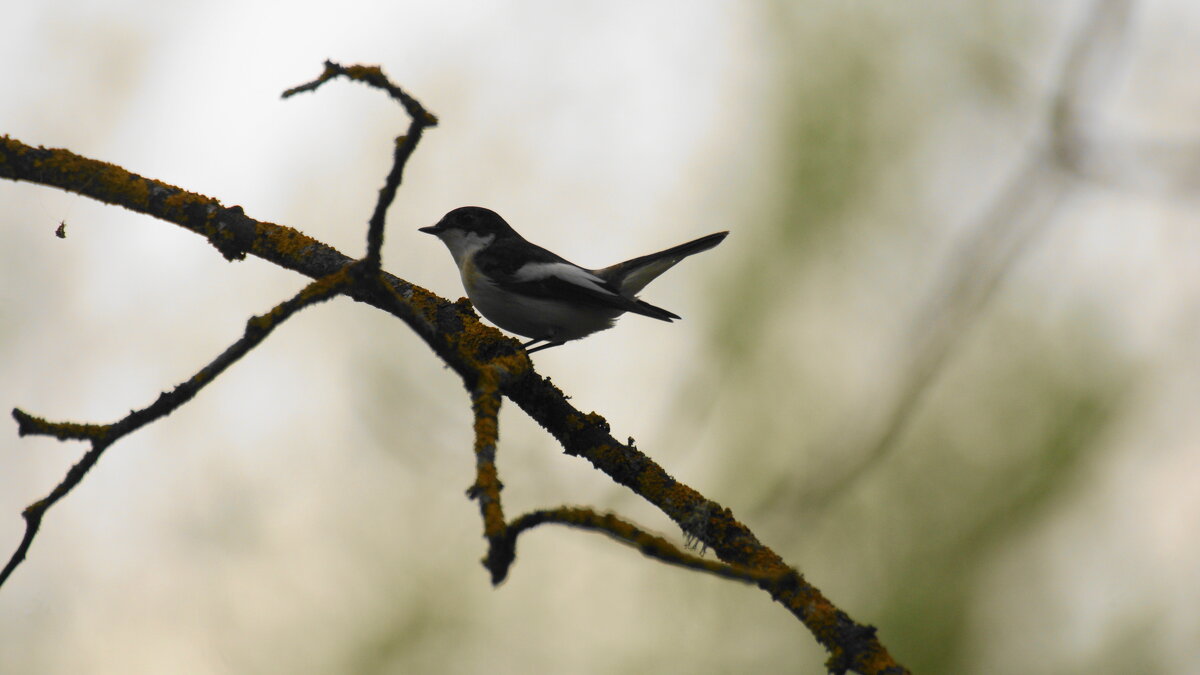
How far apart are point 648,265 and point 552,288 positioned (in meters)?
0.69

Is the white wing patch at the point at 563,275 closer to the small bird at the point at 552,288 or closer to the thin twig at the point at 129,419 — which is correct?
the small bird at the point at 552,288

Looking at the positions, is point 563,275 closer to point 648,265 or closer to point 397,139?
point 648,265

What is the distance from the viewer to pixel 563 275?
5.43 meters

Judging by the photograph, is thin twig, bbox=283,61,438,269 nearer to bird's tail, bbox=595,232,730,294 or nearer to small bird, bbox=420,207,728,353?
small bird, bbox=420,207,728,353

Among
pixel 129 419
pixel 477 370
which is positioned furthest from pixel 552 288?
pixel 129 419

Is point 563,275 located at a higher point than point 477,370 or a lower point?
higher

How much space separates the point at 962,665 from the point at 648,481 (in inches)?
104

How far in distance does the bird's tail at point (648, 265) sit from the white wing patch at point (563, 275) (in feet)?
0.65

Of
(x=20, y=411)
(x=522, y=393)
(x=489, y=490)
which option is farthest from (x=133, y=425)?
(x=522, y=393)

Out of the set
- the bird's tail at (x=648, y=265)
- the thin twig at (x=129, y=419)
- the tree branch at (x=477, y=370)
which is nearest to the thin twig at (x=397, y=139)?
the tree branch at (x=477, y=370)

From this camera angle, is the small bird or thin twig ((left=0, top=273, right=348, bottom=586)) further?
the small bird

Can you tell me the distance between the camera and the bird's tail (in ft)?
18.7

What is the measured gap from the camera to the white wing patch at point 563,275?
17.4 feet

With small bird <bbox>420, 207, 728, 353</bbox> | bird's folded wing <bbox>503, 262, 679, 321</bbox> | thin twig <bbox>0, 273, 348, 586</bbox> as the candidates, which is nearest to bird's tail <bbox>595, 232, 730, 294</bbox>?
small bird <bbox>420, 207, 728, 353</bbox>
